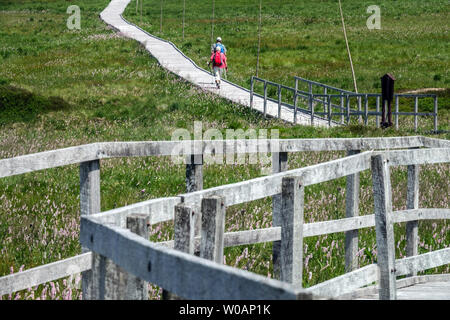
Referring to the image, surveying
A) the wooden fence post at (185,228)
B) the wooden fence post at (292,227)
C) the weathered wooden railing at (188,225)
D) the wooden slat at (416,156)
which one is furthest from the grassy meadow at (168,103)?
the wooden fence post at (185,228)

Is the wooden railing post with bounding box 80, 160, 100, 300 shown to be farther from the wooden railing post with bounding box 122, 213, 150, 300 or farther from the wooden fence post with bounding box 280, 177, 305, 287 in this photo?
A: the wooden railing post with bounding box 122, 213, 150, 300

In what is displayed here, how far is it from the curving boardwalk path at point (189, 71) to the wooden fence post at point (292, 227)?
1753 centimetres

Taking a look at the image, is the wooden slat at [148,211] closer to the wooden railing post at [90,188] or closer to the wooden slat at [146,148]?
the wooden slat at [146,148]

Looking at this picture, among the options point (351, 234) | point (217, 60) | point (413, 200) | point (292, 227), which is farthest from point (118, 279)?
point (217, 60)

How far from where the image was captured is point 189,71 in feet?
108

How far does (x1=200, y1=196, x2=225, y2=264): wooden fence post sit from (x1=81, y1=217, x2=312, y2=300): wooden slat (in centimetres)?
65

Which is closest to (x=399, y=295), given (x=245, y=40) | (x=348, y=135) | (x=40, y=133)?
(x=348, y=135)

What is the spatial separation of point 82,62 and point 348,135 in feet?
69.3

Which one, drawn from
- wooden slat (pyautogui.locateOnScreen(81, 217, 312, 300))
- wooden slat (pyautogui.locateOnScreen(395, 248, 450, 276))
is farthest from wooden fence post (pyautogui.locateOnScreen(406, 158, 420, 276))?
wooden slat (pyautogui.locateOnScreen(81, 217, 312, 300))

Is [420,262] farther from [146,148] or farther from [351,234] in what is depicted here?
[146,148]

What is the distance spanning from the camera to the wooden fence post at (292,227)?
4.04 m

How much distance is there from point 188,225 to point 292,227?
3.19 ft

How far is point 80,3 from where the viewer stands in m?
77.0

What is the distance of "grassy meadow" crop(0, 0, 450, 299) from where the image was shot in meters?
7.18
